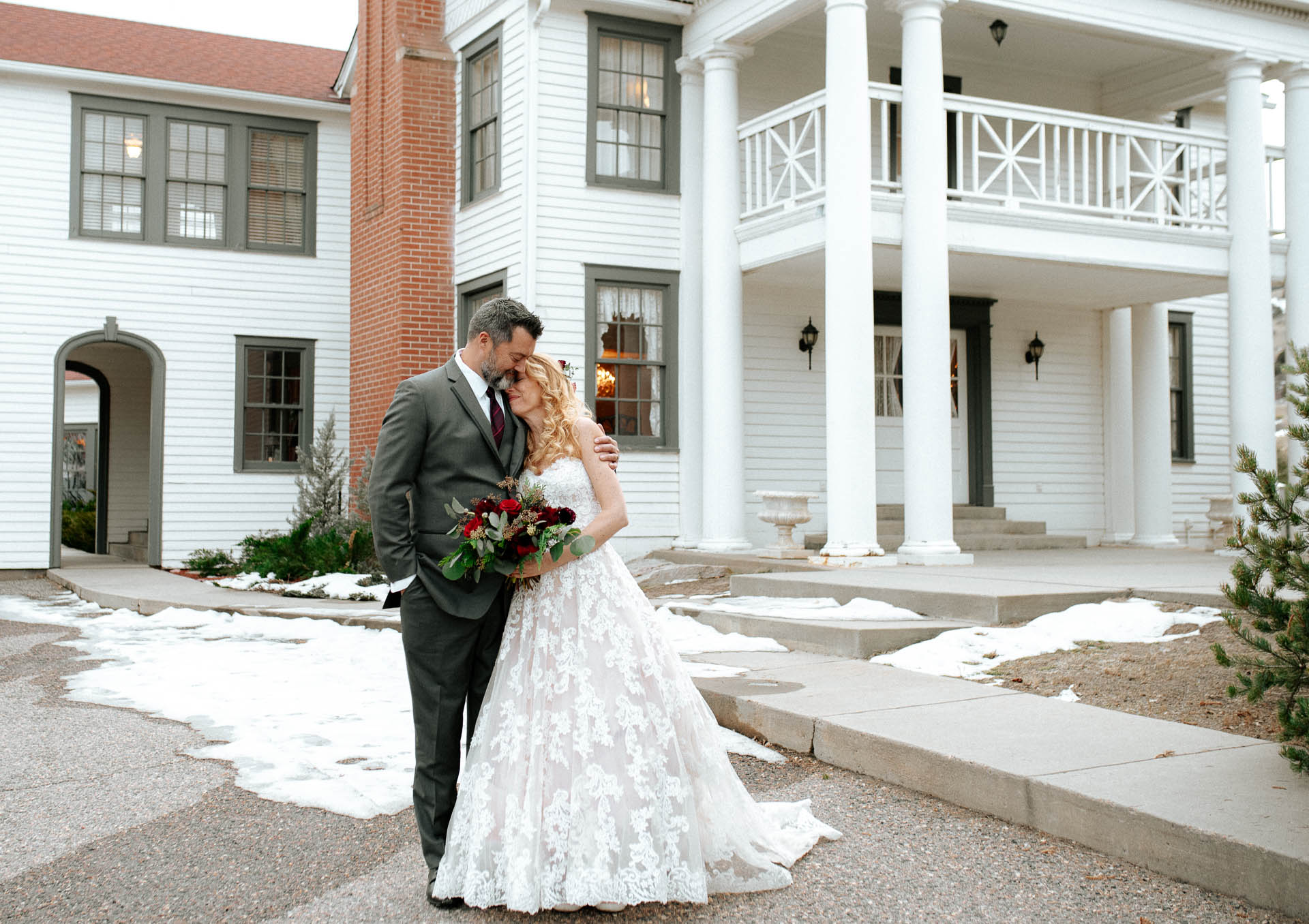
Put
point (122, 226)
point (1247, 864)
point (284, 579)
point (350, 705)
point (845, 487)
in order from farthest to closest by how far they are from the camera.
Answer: point (122, 226)
point (284, 579)
point (845, 487)
point (350, 705)
point (1247, 864)

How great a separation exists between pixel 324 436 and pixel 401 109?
3.98 m

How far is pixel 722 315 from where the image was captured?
1142 cm

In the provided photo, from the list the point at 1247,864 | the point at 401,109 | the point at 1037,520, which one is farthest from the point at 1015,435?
the point at 1247,864

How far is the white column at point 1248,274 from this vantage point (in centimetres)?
1119

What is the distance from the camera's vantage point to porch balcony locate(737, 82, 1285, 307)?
10.4m

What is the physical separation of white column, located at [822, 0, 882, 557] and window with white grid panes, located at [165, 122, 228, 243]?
8976mm

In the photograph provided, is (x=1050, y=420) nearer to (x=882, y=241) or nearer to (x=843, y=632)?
(x=882, y=241)

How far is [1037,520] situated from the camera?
44.6ft

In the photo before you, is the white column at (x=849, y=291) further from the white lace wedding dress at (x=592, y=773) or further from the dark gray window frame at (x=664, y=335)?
the white lace wedding dress at (x=592, y=773)

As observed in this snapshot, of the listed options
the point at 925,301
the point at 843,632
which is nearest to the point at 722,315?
the point at 925,301

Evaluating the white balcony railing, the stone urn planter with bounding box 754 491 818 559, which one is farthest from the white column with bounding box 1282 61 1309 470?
the stone urn planter with bounding box 754 491 818 559

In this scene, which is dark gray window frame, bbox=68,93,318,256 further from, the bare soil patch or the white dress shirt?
the white dress shirt

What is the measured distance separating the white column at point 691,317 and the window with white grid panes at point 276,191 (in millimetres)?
6101

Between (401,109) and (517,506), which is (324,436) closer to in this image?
(401,109)
